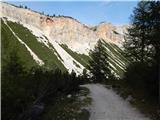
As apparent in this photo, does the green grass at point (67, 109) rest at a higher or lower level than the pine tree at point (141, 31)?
lower

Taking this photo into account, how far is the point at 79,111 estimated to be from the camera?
2472 centimetres

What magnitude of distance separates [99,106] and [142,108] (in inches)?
114

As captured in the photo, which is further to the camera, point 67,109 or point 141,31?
point 141,31

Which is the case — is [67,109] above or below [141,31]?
below

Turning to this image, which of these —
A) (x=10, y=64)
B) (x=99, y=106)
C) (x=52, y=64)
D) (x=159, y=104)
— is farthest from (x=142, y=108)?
(x=52, y=64)

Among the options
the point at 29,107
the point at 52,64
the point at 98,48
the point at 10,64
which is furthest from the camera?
the point at 52,64

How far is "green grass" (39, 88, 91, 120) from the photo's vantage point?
23.2 meters

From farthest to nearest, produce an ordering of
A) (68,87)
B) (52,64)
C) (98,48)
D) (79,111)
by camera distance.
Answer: (52,64) → (98,48) → (68,87) → (79,111)

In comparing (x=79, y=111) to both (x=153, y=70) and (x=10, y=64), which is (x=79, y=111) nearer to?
(x=153, y=70)

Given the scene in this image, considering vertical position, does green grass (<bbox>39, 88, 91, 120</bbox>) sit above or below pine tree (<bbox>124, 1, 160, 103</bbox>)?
below

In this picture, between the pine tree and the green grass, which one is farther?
the pine tree

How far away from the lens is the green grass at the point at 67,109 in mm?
23203

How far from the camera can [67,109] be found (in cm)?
2525

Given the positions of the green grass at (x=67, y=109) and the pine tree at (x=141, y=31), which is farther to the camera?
the pine tree at (x=141, y=31)
